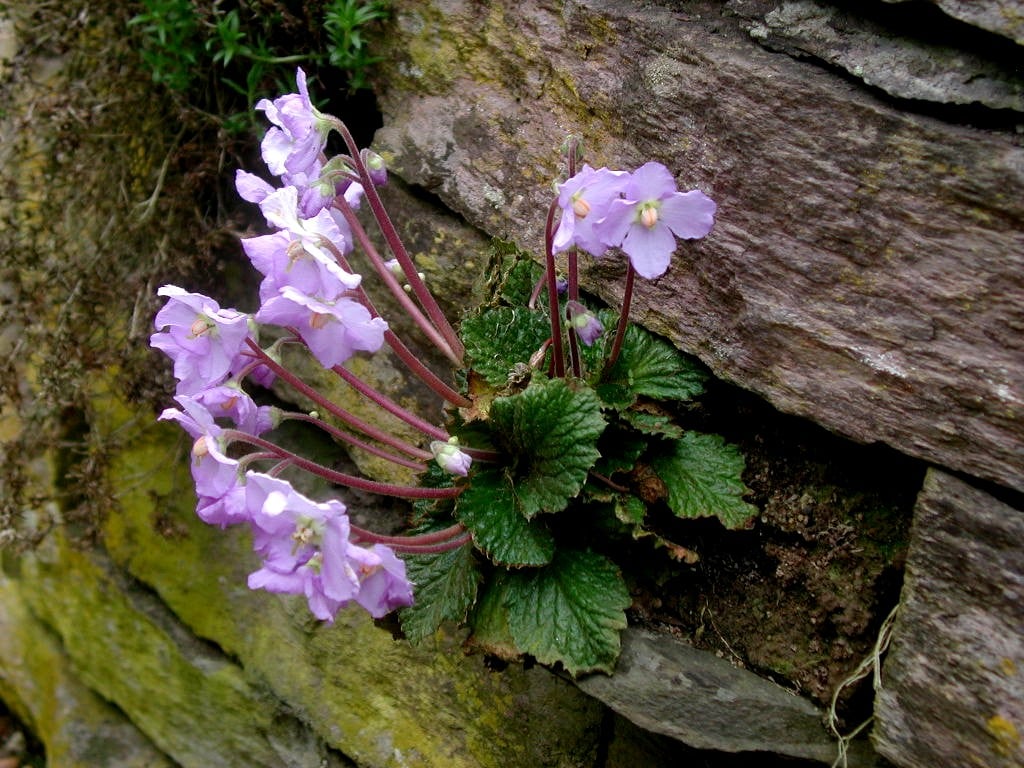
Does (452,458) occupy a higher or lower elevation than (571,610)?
higher

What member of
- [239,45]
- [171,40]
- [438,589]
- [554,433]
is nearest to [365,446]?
[438,589]

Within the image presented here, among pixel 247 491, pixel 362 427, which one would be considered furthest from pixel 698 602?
pixel 247 491

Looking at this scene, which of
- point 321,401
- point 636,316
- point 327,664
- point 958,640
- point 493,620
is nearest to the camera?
point 958,640

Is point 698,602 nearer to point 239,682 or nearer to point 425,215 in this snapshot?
point 425,215

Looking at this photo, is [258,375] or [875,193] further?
[258,375]

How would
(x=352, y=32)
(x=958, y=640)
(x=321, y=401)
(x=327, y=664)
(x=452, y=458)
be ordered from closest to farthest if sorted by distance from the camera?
(x=958, y=640)
(x=452, y=458)
(x=321, y=401)
(x=352, y=32)
(x=327, y=664)

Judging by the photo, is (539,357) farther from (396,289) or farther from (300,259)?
(300,259)

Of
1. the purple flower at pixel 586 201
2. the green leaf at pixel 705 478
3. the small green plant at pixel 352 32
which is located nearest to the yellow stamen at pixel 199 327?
the purple flower at pixel 586 201

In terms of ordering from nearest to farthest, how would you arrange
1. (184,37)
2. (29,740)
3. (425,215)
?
(425,215)
(184,37)
(29,740)
